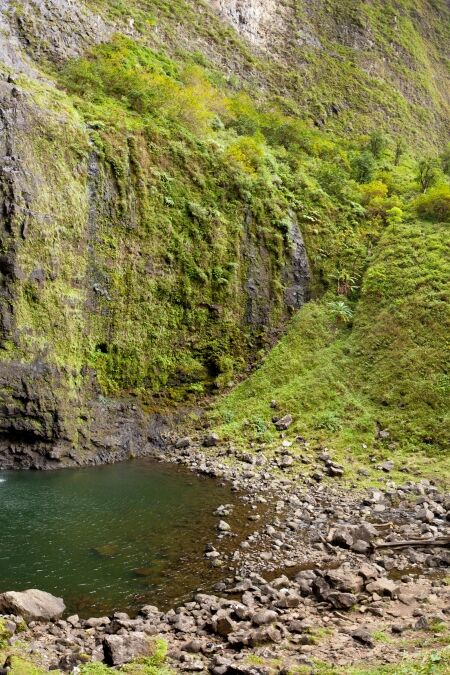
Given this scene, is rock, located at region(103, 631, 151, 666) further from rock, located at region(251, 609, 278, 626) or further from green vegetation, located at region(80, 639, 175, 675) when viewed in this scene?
rock, located at region(251, 609, 278, 626)

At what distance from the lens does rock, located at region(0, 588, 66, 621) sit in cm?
1037

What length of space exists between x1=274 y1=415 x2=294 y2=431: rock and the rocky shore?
676 centimetres

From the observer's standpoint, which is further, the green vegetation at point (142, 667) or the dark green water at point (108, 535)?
the dark green water at point (108, 535)

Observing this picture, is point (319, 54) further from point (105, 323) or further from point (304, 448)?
point (304, 448)

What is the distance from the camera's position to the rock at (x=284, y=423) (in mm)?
25312

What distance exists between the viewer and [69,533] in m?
15.3

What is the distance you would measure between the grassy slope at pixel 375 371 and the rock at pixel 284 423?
1.28 feet

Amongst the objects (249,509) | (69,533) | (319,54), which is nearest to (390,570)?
(249,509)

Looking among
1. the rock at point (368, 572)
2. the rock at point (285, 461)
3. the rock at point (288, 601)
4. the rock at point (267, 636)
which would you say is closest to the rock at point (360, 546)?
the rock at point (368, 572)

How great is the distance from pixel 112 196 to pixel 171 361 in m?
9.33

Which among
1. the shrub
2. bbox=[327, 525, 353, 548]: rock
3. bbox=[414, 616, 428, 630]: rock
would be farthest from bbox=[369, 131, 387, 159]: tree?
bbox=[414, 616, 428, 630]: rock

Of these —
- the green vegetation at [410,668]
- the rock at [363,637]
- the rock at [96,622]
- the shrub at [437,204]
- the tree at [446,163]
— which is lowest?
the rock at [96,622]

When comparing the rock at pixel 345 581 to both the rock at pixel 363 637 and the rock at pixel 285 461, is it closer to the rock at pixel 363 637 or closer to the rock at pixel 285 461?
the rock at pixel 363 637

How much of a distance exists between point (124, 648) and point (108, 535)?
21.2 feet
